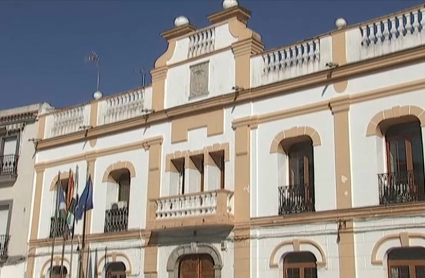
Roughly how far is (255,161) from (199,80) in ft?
11.2

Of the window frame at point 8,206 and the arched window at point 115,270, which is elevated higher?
the window frame at point 8,206

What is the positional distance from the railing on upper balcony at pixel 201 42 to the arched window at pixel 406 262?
818cm

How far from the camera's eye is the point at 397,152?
15.1 metres

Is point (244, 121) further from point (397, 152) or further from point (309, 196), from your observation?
point (397, 152)

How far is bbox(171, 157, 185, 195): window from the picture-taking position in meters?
19.0

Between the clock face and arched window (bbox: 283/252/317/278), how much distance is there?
5.65 metres

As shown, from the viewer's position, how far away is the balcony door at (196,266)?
17.5 meters

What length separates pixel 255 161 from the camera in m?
17.1

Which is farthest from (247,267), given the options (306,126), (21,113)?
(21,113)

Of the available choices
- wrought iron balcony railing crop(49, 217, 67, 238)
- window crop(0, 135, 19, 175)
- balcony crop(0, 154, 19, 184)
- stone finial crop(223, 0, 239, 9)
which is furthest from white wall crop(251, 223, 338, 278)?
window crop(0, 135, 19, 175)

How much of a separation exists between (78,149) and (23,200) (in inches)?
117

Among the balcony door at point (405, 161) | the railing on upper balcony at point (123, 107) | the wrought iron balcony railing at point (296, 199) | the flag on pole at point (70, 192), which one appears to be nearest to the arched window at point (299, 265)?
the wrought iron balcony railing at point (296, 199)

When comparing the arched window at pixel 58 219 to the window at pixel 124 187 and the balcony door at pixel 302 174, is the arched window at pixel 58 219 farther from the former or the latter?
the balcony door at pixel 302 174

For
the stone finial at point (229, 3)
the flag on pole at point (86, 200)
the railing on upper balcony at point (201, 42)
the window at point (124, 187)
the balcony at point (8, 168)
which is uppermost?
the stone finial at point (229, 3)
